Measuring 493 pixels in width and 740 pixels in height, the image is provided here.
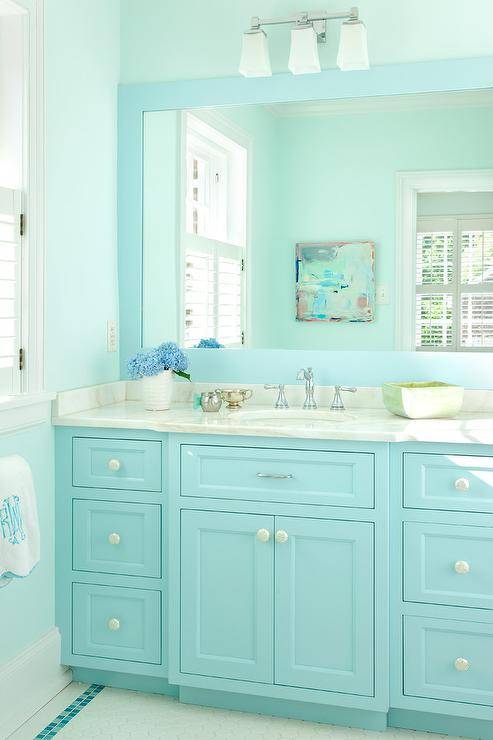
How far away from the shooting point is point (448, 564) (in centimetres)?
226

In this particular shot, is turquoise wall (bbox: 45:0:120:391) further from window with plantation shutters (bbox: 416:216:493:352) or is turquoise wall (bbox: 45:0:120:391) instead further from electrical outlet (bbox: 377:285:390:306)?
window with plantation shutters (bbox: 416:216:493:352)

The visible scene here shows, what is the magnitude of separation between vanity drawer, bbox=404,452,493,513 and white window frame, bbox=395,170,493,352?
1.91 ft

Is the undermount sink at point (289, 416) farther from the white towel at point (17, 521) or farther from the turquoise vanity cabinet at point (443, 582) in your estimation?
the white towel at point (17, 521)

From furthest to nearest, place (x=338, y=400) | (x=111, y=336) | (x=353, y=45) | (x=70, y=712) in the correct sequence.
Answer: (x=111, y=336) → (x=338, y=400) → (x=353, y=45) → (x=70, y=712)

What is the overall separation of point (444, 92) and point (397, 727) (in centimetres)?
202

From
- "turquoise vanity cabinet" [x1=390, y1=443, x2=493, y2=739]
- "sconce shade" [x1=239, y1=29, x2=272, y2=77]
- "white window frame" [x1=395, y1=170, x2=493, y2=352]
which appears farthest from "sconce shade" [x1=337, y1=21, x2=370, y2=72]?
"turquoise vanity cabinet" [x1=390, y1=443, x2=493, y2=739]

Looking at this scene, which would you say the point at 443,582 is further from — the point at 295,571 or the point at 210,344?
the point at 210,344

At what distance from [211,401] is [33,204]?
84 cm

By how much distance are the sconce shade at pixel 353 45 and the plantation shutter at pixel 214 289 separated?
2.39 ft

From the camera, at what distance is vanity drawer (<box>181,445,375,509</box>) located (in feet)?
7.51

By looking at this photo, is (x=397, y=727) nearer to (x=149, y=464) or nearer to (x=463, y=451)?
(x=463, y=451)

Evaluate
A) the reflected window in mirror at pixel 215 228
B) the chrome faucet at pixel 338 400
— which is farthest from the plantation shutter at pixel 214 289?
the chrome faucet at pixel 338 400

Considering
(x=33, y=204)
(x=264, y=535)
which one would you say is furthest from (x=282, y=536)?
(x=33, y=204)

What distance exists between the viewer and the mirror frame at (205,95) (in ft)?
8.77
